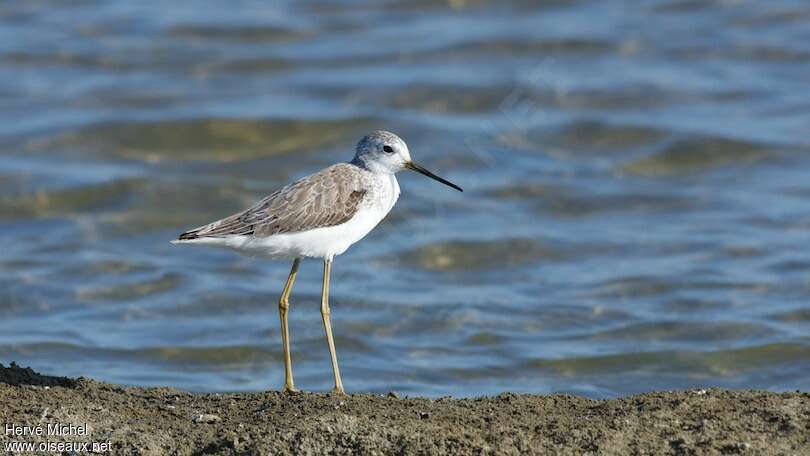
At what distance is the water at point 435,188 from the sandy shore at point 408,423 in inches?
138

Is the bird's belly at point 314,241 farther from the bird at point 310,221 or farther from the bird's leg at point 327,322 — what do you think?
the bird's leg at point 327,322

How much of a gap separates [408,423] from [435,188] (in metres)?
9.84

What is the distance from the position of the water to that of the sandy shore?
138 inches

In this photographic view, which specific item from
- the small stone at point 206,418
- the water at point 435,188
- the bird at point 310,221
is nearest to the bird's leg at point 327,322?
the bird at point 310,221

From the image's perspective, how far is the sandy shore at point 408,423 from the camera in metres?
6.84

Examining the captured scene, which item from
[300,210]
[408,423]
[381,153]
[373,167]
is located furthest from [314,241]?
[408,423]

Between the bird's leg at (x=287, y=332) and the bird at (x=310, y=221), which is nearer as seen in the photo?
the bird at (x=310, y=221)

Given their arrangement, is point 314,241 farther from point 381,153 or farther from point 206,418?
point 206,418

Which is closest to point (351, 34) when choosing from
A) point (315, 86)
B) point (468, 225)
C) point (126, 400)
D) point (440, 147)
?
point (315, 86)

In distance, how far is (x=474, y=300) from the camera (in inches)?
534

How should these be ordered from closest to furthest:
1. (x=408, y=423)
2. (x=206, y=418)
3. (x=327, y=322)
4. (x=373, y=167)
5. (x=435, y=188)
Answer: (x=408, y=423)
(x=206, y=418)
(x=327, y=322)
(x=373, y=167)
(x=435, y=188)

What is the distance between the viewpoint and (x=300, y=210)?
29.3 feet

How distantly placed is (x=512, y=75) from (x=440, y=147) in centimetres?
279

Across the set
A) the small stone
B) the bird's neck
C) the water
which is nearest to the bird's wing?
the bird's neck
